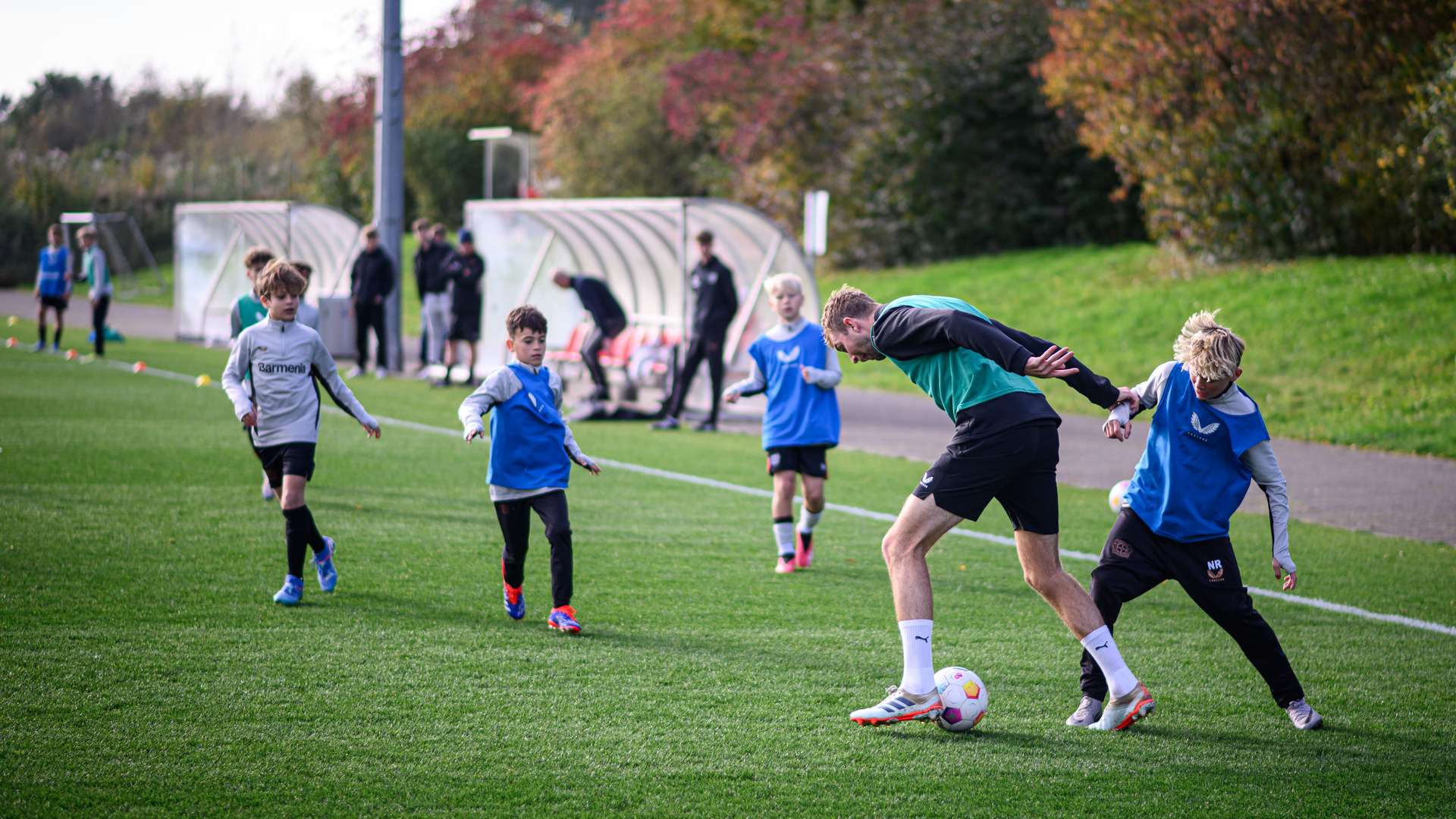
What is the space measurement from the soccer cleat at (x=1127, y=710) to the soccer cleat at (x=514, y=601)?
2.73 meters

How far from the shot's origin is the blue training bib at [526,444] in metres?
6.23

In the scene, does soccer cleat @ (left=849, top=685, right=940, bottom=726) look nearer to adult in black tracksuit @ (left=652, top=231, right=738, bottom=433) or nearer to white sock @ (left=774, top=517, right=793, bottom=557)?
white sock @ (left=774, top=517, right=793, bottom=557)

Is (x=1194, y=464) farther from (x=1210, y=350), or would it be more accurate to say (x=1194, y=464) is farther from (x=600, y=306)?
(x=600, y=306)

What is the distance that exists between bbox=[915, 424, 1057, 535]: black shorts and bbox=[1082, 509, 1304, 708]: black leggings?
1.45 feet

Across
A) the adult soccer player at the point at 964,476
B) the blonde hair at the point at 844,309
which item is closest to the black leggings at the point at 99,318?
the blonde hair at the point at 844,309

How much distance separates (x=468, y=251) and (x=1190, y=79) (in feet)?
34.7

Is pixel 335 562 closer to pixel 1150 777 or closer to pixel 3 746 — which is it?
pixel 3 746

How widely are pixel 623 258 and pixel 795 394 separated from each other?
11018mm

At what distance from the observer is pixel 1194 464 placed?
5.01 meters

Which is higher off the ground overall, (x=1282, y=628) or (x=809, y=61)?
(x=809, y=61)

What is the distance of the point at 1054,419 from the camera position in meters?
4.86

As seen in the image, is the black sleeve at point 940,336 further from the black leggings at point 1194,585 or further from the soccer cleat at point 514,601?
the soccer cleat at point 514,601

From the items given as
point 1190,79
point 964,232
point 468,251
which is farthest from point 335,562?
point 964,232

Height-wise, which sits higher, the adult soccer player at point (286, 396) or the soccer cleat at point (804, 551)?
the adult soccer player at point (286, 396)
